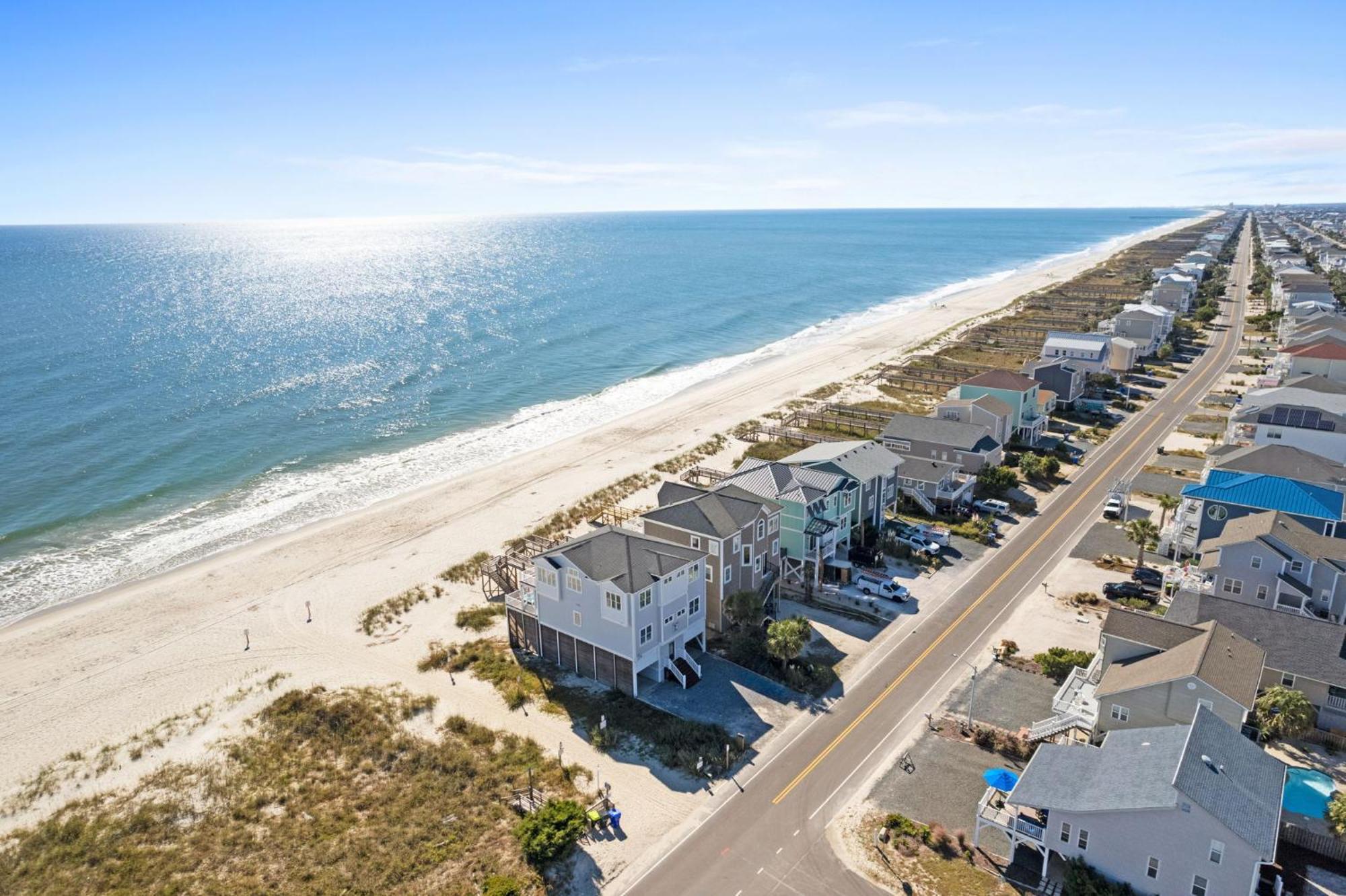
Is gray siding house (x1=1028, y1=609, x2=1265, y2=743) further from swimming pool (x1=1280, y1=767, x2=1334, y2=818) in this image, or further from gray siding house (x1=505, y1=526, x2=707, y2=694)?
gray siding house (x1=505, y1=526, x2=707, y2=694)

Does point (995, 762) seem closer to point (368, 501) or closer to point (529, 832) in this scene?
point (529, 832)

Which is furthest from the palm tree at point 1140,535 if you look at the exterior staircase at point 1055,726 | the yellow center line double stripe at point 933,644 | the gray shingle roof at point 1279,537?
the exterior staircase at point 1055,726

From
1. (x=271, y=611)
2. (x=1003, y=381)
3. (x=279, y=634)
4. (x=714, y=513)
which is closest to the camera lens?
(x=714, y=513)

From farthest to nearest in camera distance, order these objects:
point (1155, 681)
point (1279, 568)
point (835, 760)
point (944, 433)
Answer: point (944, 433), point (1279, 568), point (835, 760), point (1155, 681)

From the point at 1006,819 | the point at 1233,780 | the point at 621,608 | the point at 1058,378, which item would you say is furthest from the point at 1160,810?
the point at 1058,378

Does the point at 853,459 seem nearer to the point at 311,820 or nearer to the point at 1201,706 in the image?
the point at 1201,706

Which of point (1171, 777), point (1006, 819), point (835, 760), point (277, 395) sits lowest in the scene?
point (835, 760)
